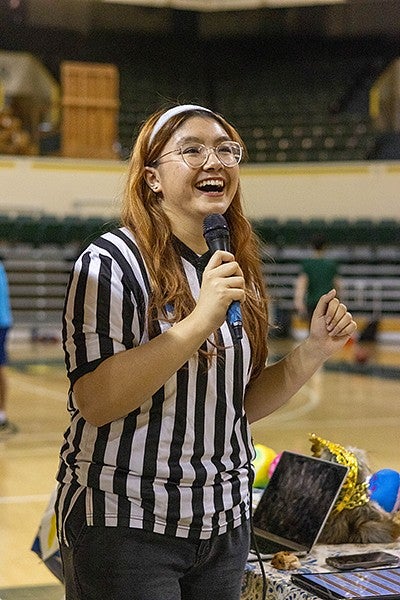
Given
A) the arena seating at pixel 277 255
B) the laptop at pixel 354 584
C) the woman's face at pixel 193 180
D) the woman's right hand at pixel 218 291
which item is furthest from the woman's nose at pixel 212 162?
the arena seating at pixel 277 255

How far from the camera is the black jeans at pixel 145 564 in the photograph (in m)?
1.80

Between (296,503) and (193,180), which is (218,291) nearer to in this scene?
(193,180)

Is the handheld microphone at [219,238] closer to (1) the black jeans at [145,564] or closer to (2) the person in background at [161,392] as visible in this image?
(2) the person in background at [161,392]

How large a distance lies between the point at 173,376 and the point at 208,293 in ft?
0.61

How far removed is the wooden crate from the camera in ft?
64.7

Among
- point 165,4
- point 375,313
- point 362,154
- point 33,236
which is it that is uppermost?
point 165,4

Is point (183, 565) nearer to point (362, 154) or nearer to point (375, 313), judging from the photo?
point (375, 313)

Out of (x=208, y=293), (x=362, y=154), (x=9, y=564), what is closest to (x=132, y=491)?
(x=208, y=293)

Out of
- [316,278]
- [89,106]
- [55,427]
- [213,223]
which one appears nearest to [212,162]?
[213,223]

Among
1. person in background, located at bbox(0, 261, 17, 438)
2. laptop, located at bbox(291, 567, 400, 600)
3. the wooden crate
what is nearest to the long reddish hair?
laptop, located at bbox(291, 567, 400, 600)

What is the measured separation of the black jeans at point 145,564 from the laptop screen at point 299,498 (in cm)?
75

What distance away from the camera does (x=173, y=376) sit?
1.84 meters

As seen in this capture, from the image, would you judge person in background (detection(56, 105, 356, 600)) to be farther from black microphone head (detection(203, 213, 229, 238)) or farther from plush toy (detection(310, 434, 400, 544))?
plush toy (detection(310, 434, 400, 544))

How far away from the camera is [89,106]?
1980cm
